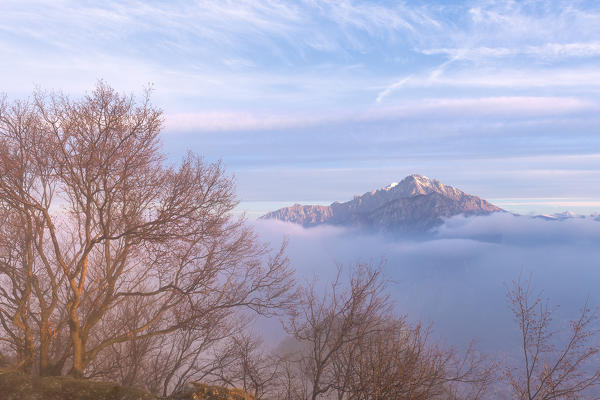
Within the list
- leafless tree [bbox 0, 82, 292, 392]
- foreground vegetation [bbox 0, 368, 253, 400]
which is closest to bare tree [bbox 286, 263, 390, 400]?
leafless tree [bbox 0, 82, 292, 392]

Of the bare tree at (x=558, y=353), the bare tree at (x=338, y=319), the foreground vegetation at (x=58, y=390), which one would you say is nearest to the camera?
the foreground vegetation at (x=58, y=390)

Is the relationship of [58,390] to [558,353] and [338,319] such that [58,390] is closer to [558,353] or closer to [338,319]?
[338,319]

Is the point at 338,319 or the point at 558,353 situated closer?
the point at 558,353

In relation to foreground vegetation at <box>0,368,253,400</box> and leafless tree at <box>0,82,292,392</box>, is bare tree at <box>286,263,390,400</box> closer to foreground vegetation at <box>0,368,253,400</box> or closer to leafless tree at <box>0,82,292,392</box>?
leafless tree at <box>0,82,292,392</box>

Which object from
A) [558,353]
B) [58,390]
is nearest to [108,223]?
[58,390]

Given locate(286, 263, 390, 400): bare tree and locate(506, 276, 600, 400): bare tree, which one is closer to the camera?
locate(506, 276, 600, 400): bare tree

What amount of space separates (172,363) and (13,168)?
1326cm

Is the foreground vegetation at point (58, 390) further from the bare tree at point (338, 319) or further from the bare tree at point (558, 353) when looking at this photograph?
the bare tree at point (558, 353)

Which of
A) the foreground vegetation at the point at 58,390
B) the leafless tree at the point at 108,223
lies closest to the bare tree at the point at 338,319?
the leafless tree at the point at 108,223

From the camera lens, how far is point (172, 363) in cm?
2161

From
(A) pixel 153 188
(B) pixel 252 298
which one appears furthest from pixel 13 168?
(B) pixel 252 298

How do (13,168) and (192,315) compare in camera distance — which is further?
(192,315)

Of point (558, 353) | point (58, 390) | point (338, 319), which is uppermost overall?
point (58, 390)

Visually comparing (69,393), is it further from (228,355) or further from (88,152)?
(228,355)
